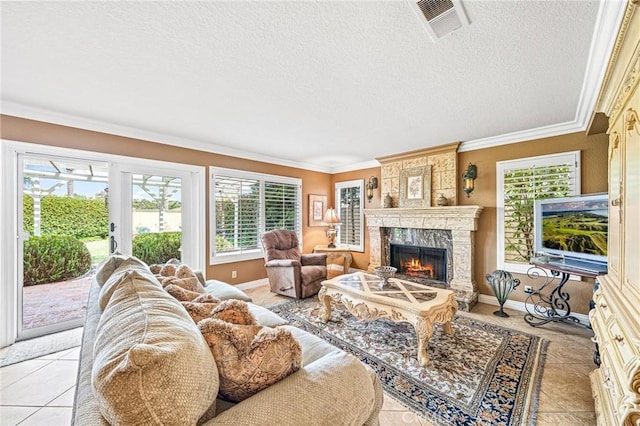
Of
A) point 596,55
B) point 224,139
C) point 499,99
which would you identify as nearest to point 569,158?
point 499,99

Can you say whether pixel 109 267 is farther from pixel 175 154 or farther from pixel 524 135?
pixel 524 135

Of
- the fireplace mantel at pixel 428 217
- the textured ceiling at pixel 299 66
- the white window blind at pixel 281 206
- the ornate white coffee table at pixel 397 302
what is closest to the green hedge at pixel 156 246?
the textured ceiling at pixel 299 66

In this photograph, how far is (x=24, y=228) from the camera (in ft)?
8.96

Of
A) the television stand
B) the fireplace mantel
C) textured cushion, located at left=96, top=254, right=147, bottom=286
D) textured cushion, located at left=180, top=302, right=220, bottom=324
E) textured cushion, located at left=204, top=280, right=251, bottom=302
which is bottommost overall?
the television stand

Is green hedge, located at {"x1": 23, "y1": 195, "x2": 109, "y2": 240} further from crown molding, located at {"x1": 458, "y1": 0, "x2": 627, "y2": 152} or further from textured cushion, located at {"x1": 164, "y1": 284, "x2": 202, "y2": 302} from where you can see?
crown molding, located at {"x1": 458, "y1": 0, "x2": 627, "y2": 152}

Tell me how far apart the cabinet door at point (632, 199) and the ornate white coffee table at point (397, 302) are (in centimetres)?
123

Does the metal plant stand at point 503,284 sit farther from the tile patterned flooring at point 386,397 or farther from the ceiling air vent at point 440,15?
the ceiling air vent at point 440,15

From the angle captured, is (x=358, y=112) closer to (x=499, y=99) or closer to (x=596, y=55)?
(x=499, y=99)

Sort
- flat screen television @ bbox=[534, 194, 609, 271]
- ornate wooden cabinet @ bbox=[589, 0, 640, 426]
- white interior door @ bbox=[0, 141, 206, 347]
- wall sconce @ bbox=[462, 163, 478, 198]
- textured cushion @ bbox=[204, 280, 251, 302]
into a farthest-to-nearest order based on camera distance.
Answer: wall sconce @ bbox=[462, 163, 478, 198], white interior door @ bbox=[0, 141, 206, 347], flat screen television @ bbox=[534, 194, 609, 271], textured cushion @ bbox=[204, 280, 251, 302], ornate wooden cabinet @ bbox=[589, 0, 640, 426]

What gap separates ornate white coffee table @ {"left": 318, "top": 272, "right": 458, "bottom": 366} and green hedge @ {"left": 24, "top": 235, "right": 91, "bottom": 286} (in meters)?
2.89

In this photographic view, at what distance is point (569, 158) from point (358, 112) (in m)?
2.71

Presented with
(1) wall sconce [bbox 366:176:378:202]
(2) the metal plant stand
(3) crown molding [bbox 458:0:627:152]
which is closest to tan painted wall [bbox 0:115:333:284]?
(1) wall sconce [bbox 366:176:378:202]

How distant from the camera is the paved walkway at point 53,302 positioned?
9.16 ft

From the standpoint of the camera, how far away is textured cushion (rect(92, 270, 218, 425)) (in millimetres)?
601
